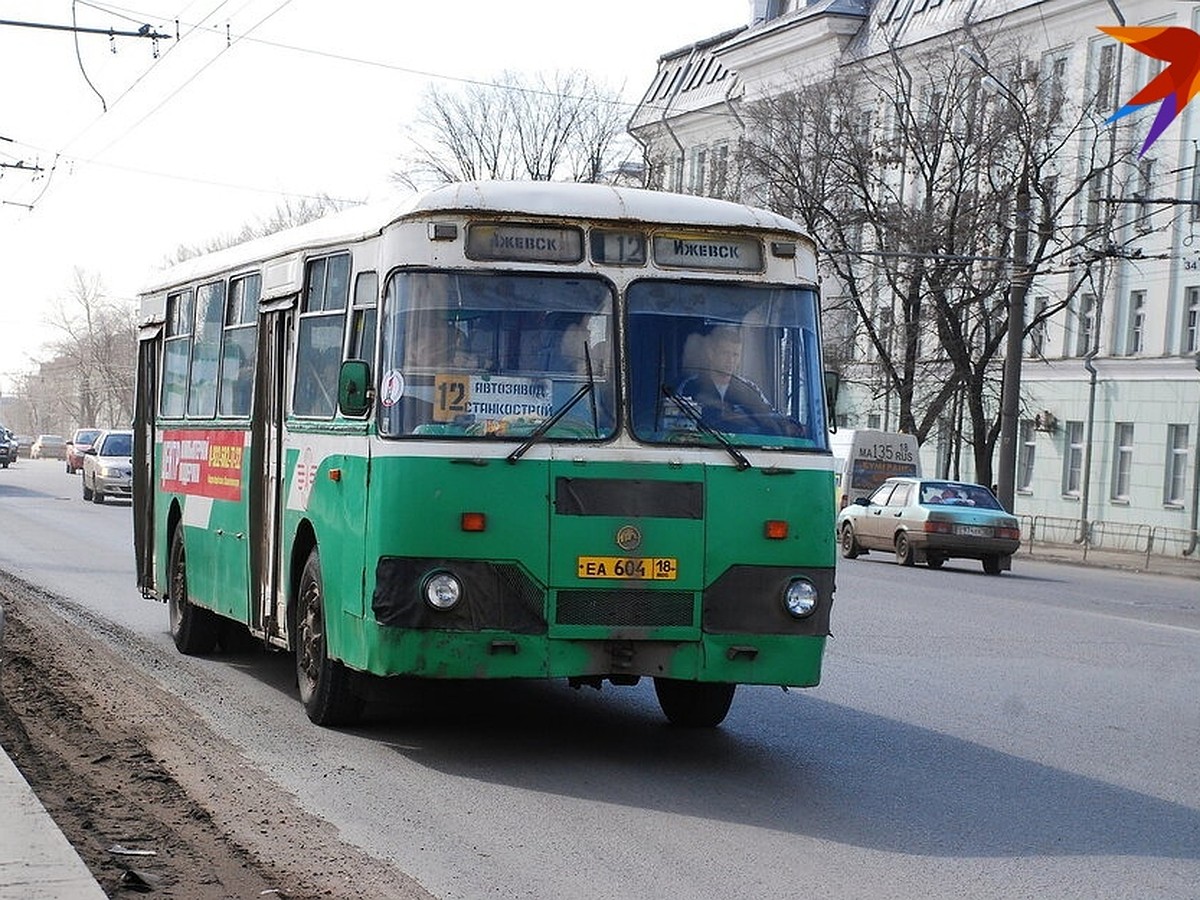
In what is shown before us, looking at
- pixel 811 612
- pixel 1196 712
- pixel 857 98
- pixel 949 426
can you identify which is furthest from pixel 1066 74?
pixel 811 612

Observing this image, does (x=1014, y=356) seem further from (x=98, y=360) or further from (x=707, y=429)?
(x=98, y=360)

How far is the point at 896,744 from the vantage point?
1086cm

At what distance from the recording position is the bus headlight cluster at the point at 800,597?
975cm

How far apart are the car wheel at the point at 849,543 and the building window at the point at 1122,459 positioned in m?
16.1

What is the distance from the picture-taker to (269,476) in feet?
39.4

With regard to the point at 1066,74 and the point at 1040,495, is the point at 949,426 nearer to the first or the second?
the point at 1040,495

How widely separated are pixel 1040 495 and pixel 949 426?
3.27 m

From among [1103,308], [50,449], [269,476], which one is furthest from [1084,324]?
[50,449]

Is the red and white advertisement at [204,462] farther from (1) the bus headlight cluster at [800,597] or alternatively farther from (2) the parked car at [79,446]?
(2) the parked car at [79,446]

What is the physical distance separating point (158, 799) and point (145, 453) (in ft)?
26.5

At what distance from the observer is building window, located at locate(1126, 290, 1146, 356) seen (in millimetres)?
51594

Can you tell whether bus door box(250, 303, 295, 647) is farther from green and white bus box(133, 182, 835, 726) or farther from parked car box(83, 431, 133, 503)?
parked car box(83, 431, 133, 503)

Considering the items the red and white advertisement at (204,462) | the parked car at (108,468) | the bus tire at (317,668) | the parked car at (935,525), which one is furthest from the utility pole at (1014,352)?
the bus tire at (317,668)

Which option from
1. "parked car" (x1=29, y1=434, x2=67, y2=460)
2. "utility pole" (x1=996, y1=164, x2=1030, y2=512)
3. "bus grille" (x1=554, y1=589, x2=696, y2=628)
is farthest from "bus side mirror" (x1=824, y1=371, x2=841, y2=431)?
"parked car" (x1=29, y1=434, x2=67, y2=460)
